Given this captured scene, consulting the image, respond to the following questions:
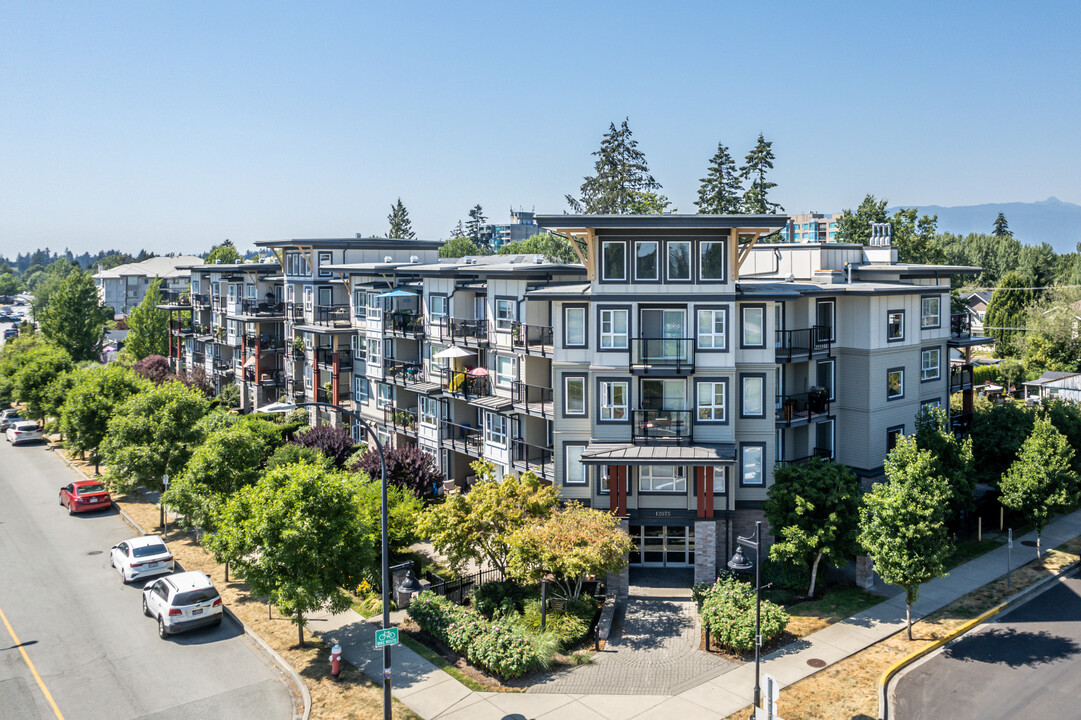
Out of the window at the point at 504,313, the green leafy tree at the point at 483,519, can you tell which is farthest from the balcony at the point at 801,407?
the window at the point at 504,313

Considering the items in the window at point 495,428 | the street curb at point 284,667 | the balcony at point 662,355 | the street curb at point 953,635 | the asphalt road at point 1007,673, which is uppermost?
the balcony at point 662,355

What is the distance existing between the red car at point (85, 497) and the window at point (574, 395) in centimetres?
2553

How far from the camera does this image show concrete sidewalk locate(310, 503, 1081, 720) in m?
21.9

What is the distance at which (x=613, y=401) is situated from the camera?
106 feet

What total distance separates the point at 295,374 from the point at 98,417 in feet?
45.1

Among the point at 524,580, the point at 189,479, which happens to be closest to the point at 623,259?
the point at 524,580

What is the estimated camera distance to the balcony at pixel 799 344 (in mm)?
34000

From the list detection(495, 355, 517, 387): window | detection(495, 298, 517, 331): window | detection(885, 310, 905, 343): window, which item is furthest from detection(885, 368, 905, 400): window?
detection(495, 298, 517, 331): window

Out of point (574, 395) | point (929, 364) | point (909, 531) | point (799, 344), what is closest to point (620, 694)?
point (909, 531)

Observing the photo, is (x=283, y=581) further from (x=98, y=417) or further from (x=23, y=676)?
(x=98, y=417)

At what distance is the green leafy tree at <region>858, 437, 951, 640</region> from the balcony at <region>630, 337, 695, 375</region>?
27.0ft

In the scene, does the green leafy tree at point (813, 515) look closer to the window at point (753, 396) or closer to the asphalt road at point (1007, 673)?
the window at point (753, 396)

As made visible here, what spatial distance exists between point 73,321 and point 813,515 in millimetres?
77442

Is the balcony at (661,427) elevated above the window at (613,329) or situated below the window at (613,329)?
below
